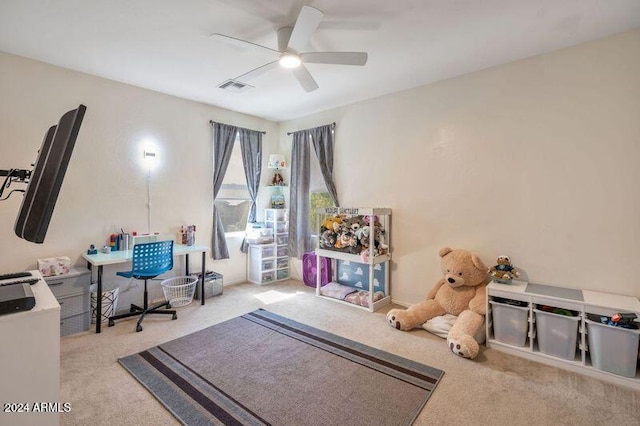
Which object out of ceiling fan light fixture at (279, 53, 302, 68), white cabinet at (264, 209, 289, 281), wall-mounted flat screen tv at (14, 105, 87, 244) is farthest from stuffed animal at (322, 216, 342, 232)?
wall-mounted flat screen tv at (14, 105, 87, 244)

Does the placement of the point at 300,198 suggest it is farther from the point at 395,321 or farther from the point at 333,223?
the point at 395,321

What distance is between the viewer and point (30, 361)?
118cm

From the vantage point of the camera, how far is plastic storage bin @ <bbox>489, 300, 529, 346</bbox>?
8.17ft

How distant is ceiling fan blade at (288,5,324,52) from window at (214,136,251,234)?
8.57 feet

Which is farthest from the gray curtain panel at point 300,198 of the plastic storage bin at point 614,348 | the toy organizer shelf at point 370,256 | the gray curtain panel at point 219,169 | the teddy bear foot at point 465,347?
the plastic storage bin at point 614,348

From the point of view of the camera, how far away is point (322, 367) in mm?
2330

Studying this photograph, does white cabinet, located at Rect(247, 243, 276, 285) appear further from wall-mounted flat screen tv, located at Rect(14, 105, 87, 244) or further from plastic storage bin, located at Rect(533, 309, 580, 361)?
plastic storage bin, located at Rect(533, 309, 580, 361)

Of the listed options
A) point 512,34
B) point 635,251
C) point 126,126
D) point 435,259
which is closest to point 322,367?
point 435,259

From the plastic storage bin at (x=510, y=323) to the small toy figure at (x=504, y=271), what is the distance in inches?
8.7

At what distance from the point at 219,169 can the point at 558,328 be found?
4.12 m

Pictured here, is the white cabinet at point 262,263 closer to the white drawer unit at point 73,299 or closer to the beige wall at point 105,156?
the beige wall at point 105,156

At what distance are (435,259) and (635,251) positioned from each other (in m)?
1.58

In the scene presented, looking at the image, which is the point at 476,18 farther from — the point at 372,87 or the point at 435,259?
the point at 435,259

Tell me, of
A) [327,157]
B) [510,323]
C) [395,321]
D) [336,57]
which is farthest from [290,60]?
[510,323]
